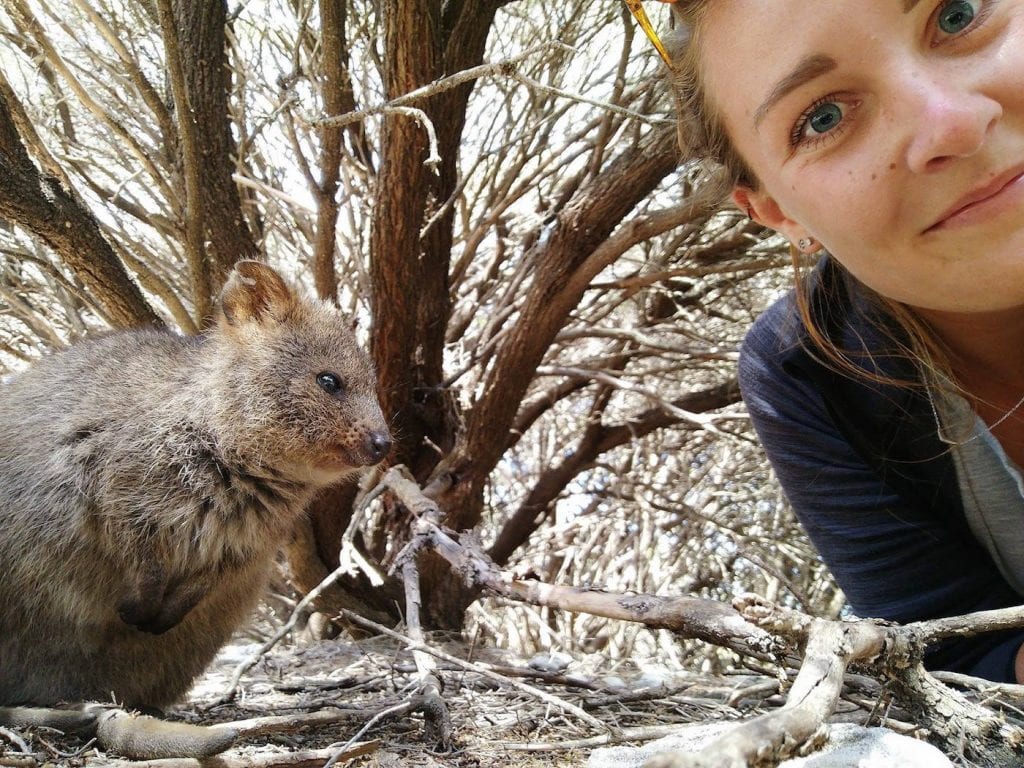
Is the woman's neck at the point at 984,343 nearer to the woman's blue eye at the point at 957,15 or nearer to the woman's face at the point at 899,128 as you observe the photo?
the woman's face at the point at 899,128

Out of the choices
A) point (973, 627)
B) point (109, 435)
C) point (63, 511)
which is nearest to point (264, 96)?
point (109, 435)

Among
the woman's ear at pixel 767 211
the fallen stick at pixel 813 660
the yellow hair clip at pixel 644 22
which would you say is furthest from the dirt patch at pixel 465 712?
the yellow hair clip at pixel 644 22

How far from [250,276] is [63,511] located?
0.88m

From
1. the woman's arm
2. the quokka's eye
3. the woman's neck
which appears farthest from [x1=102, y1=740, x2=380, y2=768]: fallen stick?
the woman's neck

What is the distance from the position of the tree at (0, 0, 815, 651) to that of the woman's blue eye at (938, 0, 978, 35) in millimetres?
1002

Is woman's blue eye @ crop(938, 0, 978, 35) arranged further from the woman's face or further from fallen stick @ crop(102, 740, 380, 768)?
fallen stick @ crop(102, 740, 380, 768)

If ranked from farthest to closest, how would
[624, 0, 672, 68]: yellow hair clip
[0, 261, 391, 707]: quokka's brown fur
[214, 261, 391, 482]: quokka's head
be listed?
[214, 261, 391, 482]: quokka's head
[0, 261, 391, 707]: quokka's brown fur
[624, 0, 672, 68]: yellow hair clip

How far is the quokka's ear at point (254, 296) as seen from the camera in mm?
2471

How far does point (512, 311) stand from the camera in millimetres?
3734

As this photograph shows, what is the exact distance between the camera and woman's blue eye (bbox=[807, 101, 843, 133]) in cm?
134

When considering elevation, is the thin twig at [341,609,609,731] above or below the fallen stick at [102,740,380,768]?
above

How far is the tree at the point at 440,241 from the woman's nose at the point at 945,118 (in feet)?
3.31

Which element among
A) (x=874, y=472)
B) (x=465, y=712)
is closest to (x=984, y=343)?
(x=874, y=472)

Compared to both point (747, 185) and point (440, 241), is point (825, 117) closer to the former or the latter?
point (747, 185)
